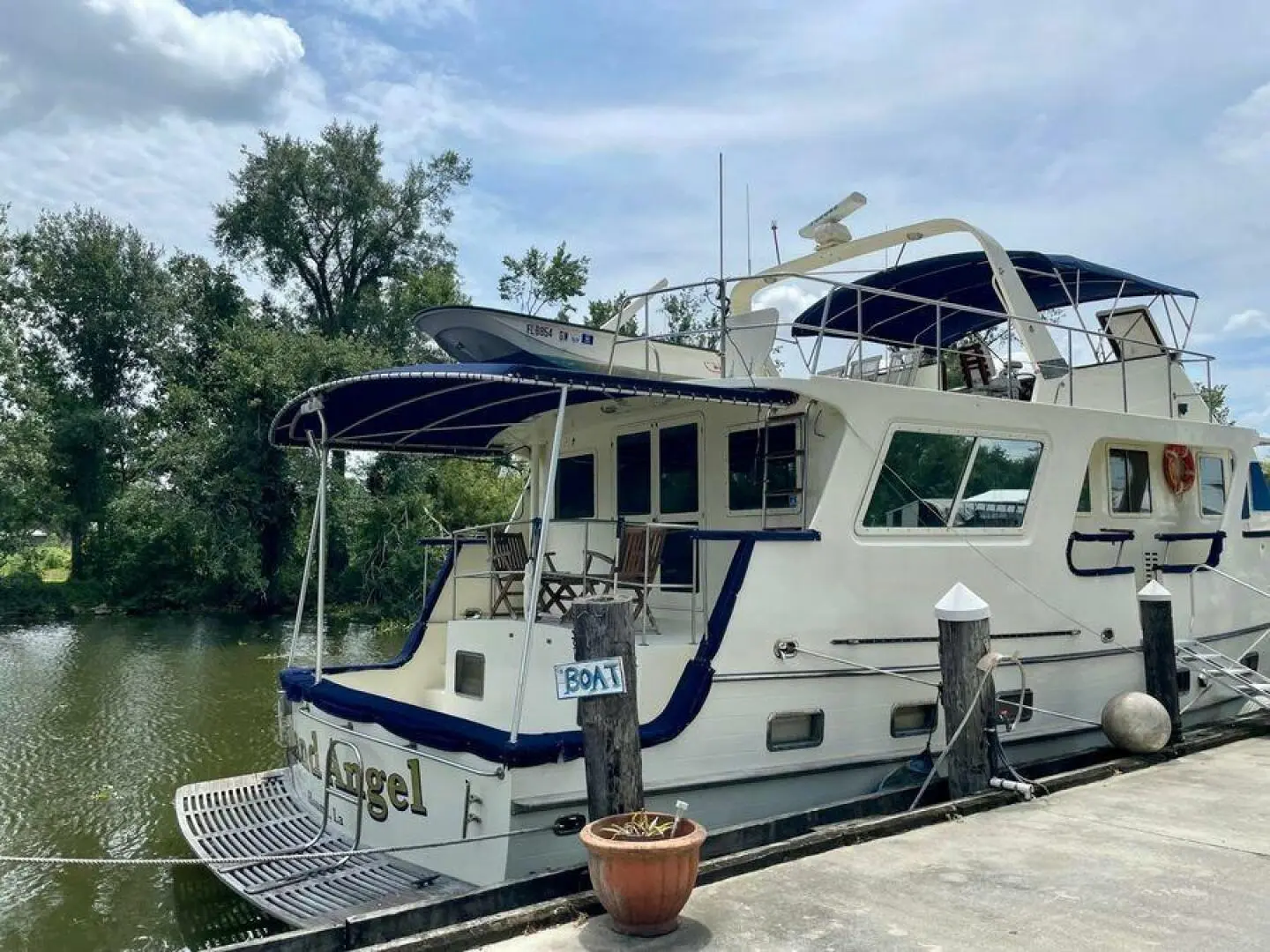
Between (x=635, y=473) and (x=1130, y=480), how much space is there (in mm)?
4869

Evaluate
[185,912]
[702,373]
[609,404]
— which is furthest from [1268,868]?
[185,912]

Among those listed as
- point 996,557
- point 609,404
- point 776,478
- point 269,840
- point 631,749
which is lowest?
point 269,840

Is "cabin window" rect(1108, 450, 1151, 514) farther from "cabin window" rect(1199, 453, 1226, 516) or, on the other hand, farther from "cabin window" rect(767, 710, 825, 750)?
"cabin window" rect(767, 710, 825, 750)

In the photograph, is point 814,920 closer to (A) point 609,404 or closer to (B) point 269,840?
(B) point 269,840

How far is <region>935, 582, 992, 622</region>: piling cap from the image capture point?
6.43m

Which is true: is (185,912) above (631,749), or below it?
below

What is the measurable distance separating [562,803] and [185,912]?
3631mm

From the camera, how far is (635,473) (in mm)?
8570

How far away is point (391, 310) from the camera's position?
3167 cm

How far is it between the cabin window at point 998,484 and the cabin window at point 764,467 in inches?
53.2

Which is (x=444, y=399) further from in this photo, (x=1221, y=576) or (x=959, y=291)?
(x=1221, y=576)

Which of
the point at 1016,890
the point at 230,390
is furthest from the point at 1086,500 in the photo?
the point at 230,390

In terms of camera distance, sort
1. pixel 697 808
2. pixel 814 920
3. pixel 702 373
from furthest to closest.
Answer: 1. pixel 702 373
2. pixel 697 808
3. pixel 814 920

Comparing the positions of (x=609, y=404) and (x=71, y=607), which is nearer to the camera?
(x=609, y=404)
